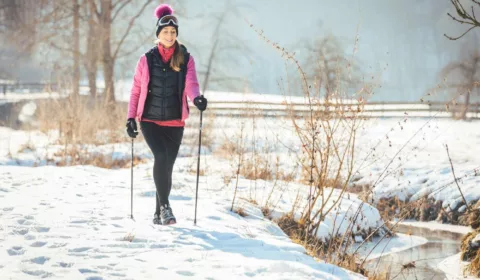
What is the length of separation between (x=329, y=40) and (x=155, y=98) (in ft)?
82.9

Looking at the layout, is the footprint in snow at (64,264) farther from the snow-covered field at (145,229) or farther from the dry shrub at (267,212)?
the dry shrub at (267,212)

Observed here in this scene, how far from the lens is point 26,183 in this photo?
291 inches

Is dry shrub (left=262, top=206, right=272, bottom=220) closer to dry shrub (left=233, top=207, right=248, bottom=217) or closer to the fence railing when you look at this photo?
dry shrub (left=233, top=207, right=248, bottom=217)

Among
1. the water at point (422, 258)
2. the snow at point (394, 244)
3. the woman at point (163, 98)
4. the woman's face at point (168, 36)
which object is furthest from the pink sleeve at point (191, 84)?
the snow at point (394, 244)

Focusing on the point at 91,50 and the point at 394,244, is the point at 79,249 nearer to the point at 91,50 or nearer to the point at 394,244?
the point at 394,244

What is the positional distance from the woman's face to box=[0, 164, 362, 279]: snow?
1759 millimetres

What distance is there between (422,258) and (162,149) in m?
3.77

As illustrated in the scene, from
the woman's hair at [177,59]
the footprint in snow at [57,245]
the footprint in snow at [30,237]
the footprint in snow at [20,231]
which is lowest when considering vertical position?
the footprint in snow at [57,245]

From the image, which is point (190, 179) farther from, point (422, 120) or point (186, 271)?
point (422, 120)

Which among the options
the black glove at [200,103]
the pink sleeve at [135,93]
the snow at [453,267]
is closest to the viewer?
the black glove at [200,103]

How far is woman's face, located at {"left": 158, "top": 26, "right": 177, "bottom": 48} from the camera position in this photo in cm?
518

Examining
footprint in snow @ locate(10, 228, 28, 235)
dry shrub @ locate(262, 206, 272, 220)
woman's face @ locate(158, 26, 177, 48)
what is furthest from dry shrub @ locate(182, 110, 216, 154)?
footprint in snow @ locate(10, 228, 28, 235)

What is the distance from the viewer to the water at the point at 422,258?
5941 millimetres

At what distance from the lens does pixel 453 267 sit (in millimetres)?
6312
